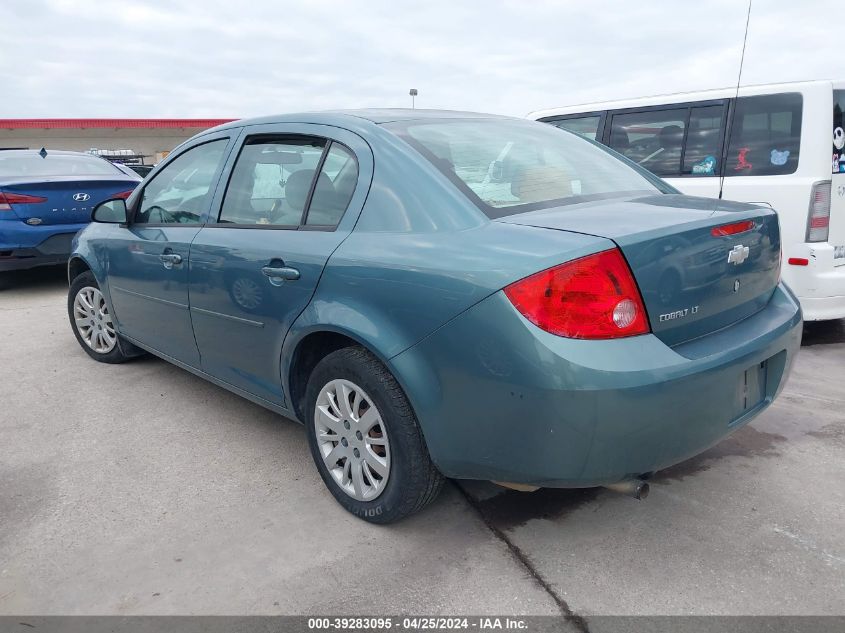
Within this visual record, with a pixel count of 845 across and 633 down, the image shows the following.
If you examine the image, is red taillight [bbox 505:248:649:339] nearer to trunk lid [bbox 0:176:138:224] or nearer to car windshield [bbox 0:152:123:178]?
trunk lid [bbox 0:176:138:224]

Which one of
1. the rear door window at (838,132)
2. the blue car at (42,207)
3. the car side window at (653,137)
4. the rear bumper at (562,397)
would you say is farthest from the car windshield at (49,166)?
the rear door window at (838,132)

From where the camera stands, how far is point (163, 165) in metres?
3.87

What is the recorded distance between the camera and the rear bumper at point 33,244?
6.62 m

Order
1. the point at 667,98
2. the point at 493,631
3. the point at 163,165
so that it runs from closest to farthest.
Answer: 1. the point at 493,631
2. the point at 163,165
3. the point at 667,98

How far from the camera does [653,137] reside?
5.64 meters

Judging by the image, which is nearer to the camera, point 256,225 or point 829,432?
point 256,225

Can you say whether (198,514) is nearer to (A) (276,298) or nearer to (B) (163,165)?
(A) (276,298)

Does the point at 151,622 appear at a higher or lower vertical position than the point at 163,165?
lower

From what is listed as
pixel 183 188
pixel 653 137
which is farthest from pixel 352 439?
pixel 653 137

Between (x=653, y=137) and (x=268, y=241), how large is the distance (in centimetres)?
400

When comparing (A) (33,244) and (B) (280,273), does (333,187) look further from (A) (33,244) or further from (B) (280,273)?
(A) (33,244)

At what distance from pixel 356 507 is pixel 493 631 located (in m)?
0.79

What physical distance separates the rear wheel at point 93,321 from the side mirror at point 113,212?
0.60 m

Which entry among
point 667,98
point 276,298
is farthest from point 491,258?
point 667,98
